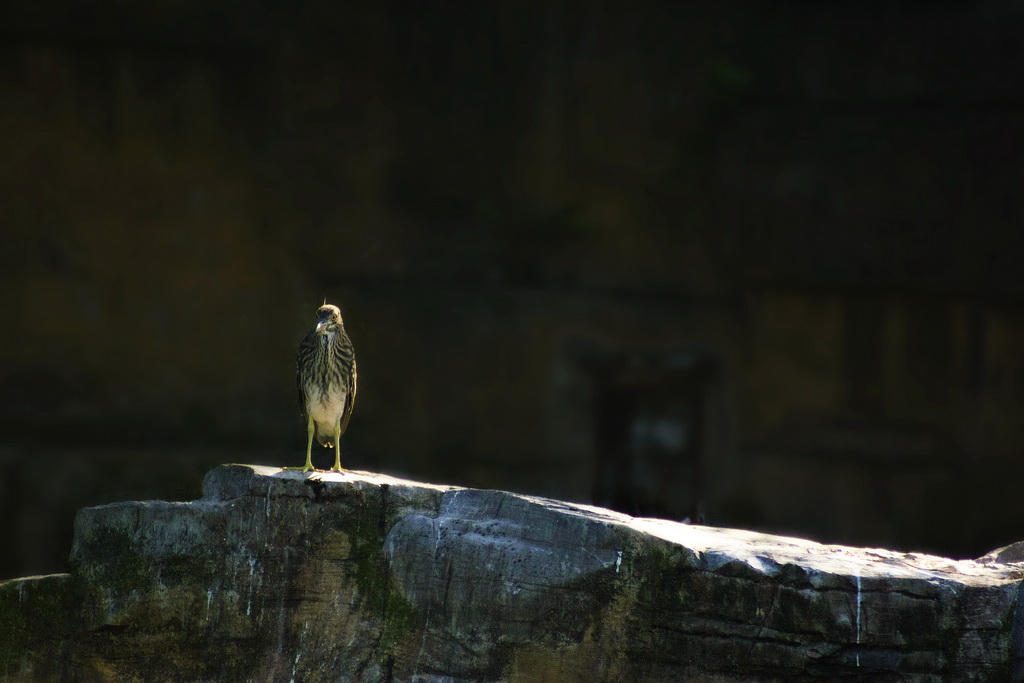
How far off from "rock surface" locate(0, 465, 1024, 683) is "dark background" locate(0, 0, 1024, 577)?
2938mm

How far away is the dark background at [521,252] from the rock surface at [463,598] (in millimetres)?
2938

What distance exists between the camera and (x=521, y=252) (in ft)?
25.1

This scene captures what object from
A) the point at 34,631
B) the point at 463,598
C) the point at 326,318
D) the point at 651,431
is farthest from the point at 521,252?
the point at 34,631

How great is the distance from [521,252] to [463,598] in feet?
11.9

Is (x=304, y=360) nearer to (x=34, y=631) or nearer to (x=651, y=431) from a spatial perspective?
(x=34, y=631)

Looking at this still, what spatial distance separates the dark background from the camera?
7.38m

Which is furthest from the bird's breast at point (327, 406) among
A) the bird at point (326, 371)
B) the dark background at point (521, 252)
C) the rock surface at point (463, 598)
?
the dark background at point (521, 252)

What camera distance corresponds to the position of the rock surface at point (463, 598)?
Answer: 406 centimetres

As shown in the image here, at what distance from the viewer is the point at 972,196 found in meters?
7.36

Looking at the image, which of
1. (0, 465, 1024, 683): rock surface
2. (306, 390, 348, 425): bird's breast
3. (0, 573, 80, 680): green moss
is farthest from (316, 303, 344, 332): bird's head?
(0, 573, 80, 680): green moss

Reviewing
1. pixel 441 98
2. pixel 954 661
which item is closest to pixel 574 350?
pixel 441 98

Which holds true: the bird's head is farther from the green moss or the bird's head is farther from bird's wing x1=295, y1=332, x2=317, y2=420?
the green moss

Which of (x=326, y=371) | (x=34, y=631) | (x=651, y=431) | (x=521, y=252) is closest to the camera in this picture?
(x=34, y=631)

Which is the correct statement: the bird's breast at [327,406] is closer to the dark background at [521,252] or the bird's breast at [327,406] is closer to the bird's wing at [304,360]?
the bird's wing at [304,360]
